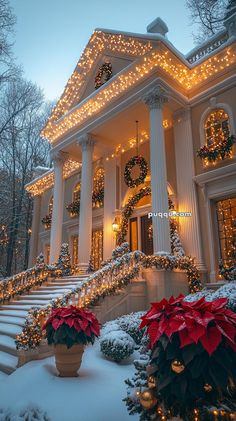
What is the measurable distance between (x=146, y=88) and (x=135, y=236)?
6.43 m

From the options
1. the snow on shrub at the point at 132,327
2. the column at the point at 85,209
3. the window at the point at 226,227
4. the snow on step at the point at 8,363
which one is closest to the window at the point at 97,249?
the column at the point at 85,209

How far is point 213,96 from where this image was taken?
35.6ft

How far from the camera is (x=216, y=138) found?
1067cm

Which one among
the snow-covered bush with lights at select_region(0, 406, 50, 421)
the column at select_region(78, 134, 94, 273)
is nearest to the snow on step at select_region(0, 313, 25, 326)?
the snow-covered bush with lights at select_region(0, 406, 50, 421)

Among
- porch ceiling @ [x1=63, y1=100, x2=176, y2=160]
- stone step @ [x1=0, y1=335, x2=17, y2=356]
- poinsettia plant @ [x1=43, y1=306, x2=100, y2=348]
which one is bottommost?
stone step @ [x1=0, y1=335, x2=17, y2=356]

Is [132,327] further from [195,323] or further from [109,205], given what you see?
[109,205]

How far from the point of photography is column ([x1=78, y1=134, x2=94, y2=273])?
1235 cm

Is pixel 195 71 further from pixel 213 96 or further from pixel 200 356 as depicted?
pixel 200 356

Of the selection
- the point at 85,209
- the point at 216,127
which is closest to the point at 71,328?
the point at 85,209

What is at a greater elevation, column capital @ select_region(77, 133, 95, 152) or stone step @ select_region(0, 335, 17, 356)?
column capital @ select_region(77, 133, 95, 152)

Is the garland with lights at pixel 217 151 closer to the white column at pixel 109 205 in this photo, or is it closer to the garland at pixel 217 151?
the garland at pixel 217 151

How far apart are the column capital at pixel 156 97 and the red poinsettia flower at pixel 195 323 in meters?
9.27

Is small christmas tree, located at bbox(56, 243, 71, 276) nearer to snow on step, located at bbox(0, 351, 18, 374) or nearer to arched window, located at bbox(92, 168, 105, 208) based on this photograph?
arched window, located at bbox(92, 168, 105, 208)

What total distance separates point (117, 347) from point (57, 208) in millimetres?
10098
